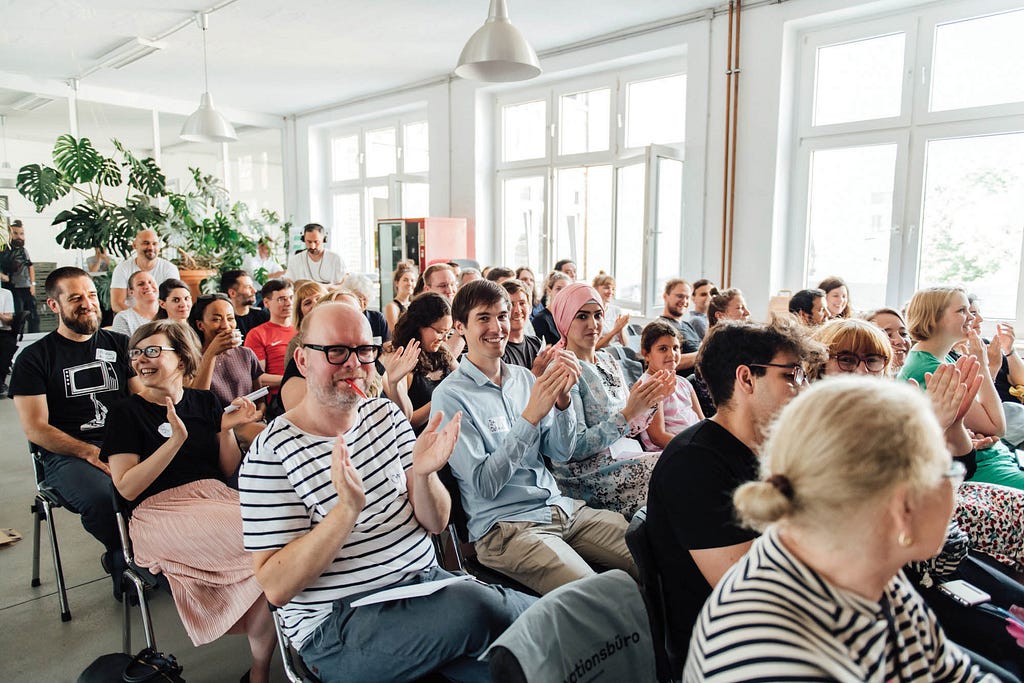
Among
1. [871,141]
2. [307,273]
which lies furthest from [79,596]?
[871,141]

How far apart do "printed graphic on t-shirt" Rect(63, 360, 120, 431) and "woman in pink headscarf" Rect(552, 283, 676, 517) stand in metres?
2.11

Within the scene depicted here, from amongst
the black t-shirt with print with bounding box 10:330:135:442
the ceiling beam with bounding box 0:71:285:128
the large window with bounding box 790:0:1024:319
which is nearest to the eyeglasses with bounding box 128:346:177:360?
the black t-shirt with print with bounding box 10:330:135:442

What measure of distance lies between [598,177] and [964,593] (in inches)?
258

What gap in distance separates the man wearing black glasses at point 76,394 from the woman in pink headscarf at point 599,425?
181cm

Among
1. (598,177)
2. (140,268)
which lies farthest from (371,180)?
(140,268)

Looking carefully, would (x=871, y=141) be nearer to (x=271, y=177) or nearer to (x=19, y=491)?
(x=19, y=491)

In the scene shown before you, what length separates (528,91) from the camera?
26.3 feet

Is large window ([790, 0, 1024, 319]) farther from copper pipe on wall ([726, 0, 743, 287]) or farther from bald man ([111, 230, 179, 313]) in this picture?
bald man ([111, 230, 179, 313])

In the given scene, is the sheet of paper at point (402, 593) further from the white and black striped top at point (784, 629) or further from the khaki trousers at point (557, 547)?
the white and black striped top at point (784, 629)

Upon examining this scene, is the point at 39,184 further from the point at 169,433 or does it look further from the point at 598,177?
the point at 169,433

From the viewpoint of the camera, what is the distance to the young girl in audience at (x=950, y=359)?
2.63 m

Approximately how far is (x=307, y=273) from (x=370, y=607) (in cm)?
557

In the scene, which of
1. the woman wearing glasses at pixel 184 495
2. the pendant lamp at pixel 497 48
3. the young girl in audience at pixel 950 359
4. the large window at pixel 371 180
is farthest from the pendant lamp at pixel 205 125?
the young girl in audience at pixel 950 359

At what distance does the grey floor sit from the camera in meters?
2.28
